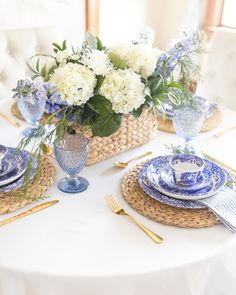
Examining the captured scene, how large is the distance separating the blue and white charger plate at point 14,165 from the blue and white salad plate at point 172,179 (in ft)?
1.10

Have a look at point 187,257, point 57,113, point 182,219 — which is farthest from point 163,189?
point 57,113

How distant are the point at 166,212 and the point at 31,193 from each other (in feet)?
1.11

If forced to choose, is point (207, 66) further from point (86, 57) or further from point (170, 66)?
point (86, 57)

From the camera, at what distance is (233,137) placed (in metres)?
1.34

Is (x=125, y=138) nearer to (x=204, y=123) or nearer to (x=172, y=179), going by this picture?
(x=172, y=179)

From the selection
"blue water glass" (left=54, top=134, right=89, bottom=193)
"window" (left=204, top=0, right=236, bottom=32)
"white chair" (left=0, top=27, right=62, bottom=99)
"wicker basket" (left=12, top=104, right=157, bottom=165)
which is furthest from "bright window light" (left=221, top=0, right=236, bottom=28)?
"blue water glass" (left=54, top=134, right=89, bottom=193)

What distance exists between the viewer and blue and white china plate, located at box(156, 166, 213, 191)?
95 centimetres

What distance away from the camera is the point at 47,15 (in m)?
2.38

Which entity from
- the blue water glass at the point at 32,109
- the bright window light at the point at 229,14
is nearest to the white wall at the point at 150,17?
the bright window light at the point at 229,14

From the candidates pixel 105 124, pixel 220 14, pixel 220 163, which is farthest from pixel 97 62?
pixel 220 14

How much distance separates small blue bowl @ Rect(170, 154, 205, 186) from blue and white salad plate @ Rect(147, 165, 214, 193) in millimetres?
11

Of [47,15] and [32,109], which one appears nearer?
[32,109]

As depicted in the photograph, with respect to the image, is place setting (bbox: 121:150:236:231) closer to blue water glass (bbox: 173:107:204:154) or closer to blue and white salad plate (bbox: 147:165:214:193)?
blue and white salad plate (bbox: 147:165:214:193)

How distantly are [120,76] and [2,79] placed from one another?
3.91 ft
